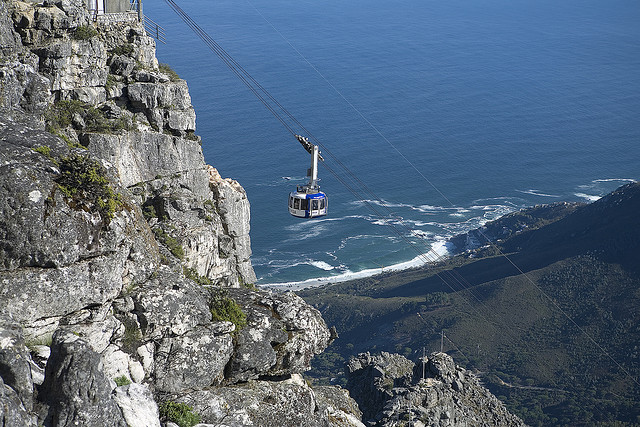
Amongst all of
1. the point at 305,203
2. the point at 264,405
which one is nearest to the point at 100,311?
the point at 264,405

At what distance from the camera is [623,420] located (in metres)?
86.4

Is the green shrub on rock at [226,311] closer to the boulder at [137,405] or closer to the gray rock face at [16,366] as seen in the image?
the boulder at [137,405]

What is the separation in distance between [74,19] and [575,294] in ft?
321

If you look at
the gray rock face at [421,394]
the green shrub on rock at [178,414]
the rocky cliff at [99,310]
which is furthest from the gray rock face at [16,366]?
the gray rock face at [421,394]

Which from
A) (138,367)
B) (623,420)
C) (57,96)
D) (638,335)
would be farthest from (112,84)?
(638,335)

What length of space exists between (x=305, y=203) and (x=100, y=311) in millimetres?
24685

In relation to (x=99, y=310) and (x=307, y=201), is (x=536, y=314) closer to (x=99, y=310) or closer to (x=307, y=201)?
(x=307, y=201)

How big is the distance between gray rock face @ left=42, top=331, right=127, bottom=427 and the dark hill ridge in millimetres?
78455

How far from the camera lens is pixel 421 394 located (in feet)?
187

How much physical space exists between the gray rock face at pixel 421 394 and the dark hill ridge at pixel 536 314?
29.1 meters

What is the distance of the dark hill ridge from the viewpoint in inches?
3762

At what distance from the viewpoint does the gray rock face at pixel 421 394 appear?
54.2 m

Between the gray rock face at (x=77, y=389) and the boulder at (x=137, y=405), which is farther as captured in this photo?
the boulder at (x=137, y=405)

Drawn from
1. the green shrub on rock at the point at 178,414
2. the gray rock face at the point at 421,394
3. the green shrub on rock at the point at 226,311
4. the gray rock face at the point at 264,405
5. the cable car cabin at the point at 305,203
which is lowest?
the gray rock face at the point at 421,394
